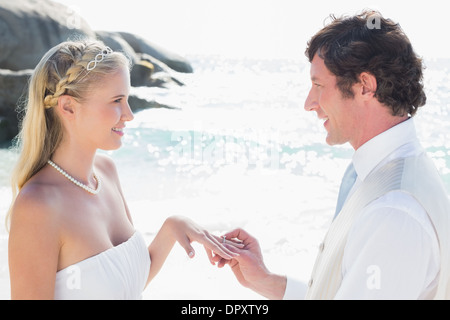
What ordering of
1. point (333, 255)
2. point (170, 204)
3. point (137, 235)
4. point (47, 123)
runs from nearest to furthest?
point (333, 255) < point (47, 123) < point (137, 235) < point (170, 204)

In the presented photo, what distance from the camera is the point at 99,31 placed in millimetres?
27609

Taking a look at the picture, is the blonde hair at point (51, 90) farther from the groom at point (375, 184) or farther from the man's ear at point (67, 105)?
the groom at point (375, 184)

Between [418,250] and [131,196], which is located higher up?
[418,250]

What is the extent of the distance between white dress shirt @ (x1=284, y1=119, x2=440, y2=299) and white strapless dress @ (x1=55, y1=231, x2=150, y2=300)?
1.15 meters

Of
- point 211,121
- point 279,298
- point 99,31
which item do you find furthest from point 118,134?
point 99,31

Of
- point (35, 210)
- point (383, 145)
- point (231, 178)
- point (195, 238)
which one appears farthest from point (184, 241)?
point (231, 178)

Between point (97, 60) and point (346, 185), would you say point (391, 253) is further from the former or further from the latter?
point (97, 60)

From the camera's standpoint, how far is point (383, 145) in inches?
84.9

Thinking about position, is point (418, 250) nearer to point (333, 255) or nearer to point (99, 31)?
point (333, 255)

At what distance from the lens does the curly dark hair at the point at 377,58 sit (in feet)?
7.56

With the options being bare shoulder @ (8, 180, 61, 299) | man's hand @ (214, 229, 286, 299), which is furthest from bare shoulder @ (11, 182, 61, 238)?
man's hand @ (214, 229, 286, 299)

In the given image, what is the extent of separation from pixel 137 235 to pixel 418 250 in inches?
60.8

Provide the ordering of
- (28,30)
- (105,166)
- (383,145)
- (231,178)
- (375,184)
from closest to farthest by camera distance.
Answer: (375,184) < (383,145) < (105,166) < (231,178) < (28,30)

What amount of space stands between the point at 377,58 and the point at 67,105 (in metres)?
1.44
